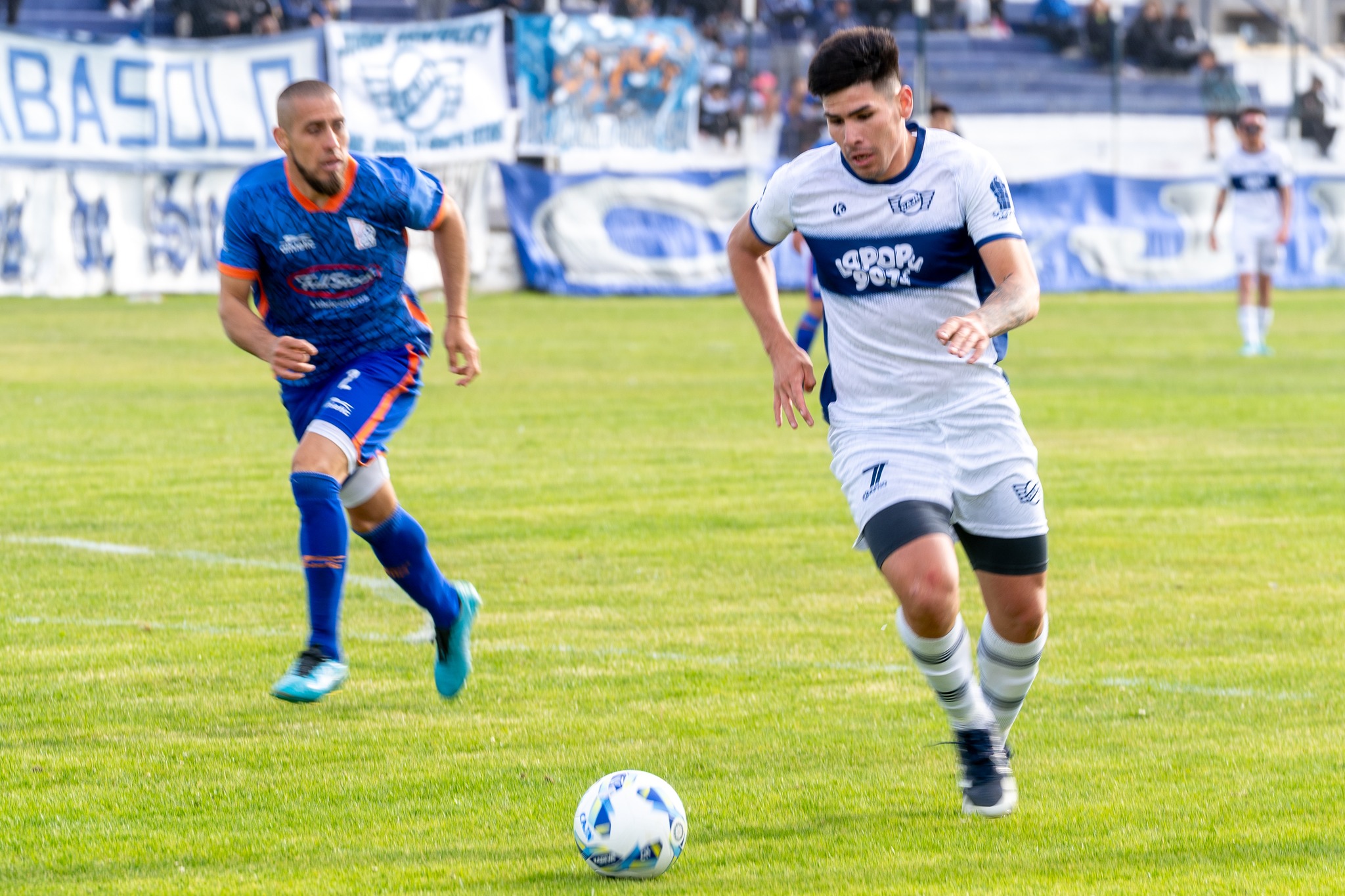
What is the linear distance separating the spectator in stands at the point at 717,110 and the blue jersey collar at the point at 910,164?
24779 mm

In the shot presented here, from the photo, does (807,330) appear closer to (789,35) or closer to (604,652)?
(604,652)

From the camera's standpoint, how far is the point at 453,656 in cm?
597

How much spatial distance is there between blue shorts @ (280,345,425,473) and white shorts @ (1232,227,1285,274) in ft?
45.9

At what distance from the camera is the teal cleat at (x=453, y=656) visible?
593 centimetres

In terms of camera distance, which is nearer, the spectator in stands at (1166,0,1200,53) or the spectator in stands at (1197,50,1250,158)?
the spectator in stands at (1197,50,1250,158)

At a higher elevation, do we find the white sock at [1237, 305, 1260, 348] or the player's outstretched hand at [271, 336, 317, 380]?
the player's outstretched hand at [271, 336, 317, 380]

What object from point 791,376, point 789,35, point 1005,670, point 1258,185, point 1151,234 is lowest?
point 1151,234

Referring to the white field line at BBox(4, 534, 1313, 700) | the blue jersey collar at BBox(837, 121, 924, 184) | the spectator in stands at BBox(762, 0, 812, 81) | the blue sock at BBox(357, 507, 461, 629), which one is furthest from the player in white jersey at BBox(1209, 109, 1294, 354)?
the blue jersey collar at BBox(837, 121, 924, 184)

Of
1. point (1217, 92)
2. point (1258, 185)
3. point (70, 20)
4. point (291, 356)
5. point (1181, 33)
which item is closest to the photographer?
point (291, 356)

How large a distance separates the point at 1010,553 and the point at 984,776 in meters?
0.56

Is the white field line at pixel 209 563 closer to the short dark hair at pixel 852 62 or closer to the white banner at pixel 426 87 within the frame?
the short dark hair at pixel 852 62

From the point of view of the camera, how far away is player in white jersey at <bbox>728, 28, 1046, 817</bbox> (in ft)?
15.3

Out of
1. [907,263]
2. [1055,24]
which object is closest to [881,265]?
[907,263]

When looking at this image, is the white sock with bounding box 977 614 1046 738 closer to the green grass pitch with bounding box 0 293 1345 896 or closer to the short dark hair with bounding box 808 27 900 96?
the green grass pitch with bounding box 0 293 1345 896
